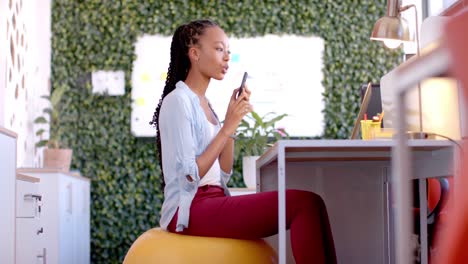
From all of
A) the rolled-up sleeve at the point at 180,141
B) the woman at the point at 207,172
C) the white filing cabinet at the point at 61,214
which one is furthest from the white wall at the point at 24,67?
the rolled-up sleeve at the point at 180,141

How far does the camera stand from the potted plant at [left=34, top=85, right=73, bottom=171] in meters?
5.75

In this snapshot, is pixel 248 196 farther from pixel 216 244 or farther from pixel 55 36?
pixel 55 36

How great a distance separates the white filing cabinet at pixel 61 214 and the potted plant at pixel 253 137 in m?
1.20

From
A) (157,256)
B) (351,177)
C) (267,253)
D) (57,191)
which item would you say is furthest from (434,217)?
(57,191)

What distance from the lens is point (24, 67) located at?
575 cm

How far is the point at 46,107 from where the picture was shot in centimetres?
651

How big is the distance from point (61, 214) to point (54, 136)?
1.39 metres

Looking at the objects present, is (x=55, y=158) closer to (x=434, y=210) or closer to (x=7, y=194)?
(x=7, y=194)

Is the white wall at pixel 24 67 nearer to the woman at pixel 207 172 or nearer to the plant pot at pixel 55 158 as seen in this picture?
the plant pot at pixel 55 158

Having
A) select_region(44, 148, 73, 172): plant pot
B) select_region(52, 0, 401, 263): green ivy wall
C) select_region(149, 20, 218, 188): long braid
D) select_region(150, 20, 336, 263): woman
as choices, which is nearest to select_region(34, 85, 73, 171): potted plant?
select_region(44, 148, 73, 172): plant pot

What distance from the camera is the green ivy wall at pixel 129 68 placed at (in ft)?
21.2

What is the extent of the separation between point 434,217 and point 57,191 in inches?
94.9

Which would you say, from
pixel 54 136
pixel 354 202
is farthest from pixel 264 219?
pixel 54 136

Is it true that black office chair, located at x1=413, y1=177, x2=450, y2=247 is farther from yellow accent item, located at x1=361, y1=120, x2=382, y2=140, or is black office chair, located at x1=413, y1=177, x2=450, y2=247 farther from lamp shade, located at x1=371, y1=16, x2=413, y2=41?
lamp shade, located at x1=371, y1=16, x2=413, y2=41
